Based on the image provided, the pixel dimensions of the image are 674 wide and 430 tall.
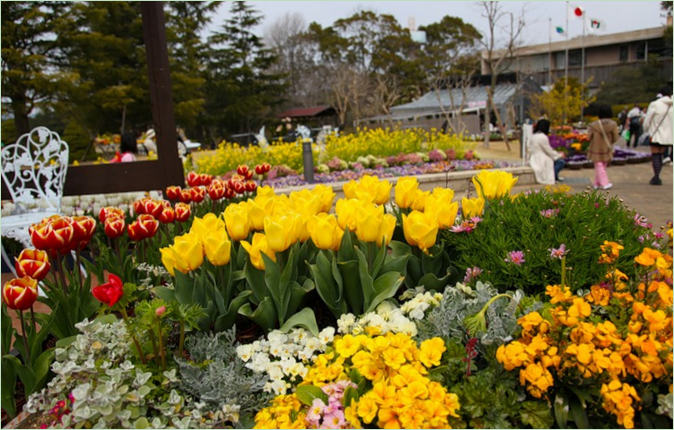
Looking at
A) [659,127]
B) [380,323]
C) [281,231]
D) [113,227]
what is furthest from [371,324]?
[659,127]

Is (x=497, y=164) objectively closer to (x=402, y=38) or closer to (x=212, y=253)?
(x=212, y=253)

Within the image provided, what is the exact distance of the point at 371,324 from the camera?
5.29 ft

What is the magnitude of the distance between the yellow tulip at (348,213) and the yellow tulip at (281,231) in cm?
20

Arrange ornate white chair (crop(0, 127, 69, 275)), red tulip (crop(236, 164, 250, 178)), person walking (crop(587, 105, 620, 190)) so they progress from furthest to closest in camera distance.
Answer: person walking (crop(587, 105, 620, 190)), ornate white chair (crop(0, 127, 69, 275)), red tulip (crop(236, 164, 250, 178))

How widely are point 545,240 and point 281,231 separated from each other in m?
0.96

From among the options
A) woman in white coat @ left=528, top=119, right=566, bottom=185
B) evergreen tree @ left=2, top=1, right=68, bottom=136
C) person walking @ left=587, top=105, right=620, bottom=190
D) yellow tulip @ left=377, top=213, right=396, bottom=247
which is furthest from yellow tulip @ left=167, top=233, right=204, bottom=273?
evergreen tree @ left=2, top=1, right=68, bottom=136

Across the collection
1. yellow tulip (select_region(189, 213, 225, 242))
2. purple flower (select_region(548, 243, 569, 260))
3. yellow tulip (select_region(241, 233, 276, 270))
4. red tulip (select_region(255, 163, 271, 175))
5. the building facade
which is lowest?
purple flower (select_region(548, 243, 569, 260))

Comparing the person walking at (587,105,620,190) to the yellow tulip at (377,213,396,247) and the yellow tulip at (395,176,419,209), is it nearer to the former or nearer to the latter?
the yellow tulip at (395,176,419,209)

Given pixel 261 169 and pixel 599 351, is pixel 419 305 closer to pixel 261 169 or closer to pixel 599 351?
pixel 599 351

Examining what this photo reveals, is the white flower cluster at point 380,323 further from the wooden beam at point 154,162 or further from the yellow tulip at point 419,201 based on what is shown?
the wooden beam at point 154,162

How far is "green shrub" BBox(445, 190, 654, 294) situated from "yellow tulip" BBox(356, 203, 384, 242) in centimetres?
40

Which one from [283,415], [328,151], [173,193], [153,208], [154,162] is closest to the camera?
[283,415]

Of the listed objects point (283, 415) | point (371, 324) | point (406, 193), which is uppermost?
point (406, 193)

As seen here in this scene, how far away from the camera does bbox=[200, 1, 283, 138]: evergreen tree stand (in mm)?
35625
